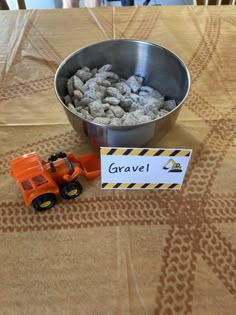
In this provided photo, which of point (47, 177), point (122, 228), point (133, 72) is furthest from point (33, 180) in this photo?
point (133, 72)

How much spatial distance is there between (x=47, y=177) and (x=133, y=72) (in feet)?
1.20

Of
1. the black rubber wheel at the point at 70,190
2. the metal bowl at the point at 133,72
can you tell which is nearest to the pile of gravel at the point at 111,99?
the metal bowl at the point at 133,72

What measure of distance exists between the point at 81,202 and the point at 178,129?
0.91 ft

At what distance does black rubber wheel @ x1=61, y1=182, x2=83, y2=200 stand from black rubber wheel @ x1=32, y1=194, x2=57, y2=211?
Result: 0.8 inches

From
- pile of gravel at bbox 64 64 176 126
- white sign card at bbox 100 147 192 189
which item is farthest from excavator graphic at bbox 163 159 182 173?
pile of gravel at bbox 64 64 176 126

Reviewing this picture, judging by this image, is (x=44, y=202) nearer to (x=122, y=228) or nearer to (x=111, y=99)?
(x=122, y=228)

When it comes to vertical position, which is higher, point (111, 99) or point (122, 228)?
point (111, 99)

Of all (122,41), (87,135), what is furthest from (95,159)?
(122,41)

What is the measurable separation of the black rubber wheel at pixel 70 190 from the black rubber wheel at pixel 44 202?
0.02 meters

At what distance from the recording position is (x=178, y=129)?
72cm

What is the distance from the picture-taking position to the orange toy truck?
55 centimetres

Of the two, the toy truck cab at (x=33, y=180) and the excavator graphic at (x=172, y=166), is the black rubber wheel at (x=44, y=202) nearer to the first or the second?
the toy truck cab at (x=33, y=180)

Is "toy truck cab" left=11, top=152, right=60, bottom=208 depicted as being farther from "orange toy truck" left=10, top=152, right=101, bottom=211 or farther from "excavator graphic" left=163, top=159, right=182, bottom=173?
"excavator graphic" left=163, top=159, right=182, bottom=173

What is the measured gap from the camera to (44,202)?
56cm
